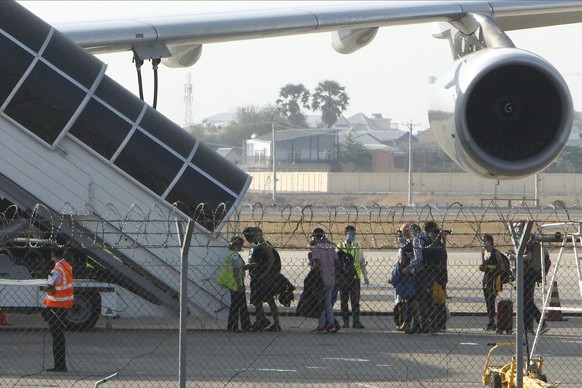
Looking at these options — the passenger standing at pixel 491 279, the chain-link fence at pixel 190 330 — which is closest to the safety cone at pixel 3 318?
the chain-link fence at pixel 190 330

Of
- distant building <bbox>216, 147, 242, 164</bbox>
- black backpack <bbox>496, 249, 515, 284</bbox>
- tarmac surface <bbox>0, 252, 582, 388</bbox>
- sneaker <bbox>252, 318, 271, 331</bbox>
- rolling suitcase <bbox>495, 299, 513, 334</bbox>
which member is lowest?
tarmac surface <bbox>0, 252, 582, 388</bbox>

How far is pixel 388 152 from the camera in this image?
113438 millimetres

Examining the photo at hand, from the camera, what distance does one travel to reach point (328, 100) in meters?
135

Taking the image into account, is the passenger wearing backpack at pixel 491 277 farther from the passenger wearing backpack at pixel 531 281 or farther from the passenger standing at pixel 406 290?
the passenger standing at pixel 406 290

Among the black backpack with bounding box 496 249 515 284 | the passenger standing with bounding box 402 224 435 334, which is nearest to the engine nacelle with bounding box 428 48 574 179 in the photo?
the passenger standing with bounding box 402 224 435 334

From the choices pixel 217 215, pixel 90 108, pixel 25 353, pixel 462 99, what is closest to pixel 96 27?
pixel 90 108

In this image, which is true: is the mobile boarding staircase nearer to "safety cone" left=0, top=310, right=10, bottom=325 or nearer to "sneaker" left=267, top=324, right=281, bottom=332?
"sneaker" left=267, top=324, right=281, bottom=332

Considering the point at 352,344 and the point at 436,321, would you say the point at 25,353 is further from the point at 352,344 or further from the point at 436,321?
the point at 436,321

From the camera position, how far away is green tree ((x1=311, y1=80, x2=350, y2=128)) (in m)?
134

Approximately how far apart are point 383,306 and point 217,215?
18.1 feet

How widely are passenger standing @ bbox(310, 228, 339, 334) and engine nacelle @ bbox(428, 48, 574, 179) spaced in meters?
3.76

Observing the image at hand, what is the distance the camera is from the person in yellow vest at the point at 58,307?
13758mm

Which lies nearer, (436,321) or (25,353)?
(25,353)

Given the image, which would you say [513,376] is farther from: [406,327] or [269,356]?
[406,327]
